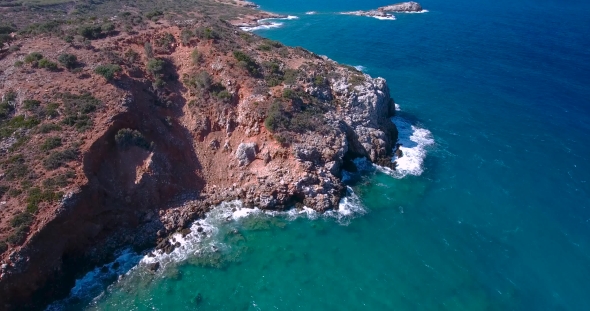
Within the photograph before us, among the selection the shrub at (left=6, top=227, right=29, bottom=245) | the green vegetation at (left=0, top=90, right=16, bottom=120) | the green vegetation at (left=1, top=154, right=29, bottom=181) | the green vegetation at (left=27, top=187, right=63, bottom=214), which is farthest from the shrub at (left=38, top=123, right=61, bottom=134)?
the shrub at (left=6, top=227, right=29, bottom=245)

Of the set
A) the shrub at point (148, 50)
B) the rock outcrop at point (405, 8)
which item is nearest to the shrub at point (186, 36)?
the shrub at point (148, 50)

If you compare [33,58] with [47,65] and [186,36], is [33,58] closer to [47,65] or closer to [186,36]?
[47,65]

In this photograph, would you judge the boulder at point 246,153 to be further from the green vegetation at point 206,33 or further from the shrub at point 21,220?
the shrub at point 21,220

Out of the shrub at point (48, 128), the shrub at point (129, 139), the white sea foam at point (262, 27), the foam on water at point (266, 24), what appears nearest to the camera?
the shrub at point (48, 128)

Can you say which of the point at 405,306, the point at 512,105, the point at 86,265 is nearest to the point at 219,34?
the point at 86,265

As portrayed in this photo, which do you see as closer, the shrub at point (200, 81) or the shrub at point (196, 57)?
the shrub at point (200, 81)

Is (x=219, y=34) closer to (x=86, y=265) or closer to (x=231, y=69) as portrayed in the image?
(x=231, y=69)

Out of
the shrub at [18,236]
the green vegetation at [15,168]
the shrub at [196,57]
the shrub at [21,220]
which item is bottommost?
the shrub at [18,236]

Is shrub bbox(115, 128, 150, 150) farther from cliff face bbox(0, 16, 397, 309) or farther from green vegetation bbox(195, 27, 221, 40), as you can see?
green vegetation bbox(195, 27, 221, 40)
